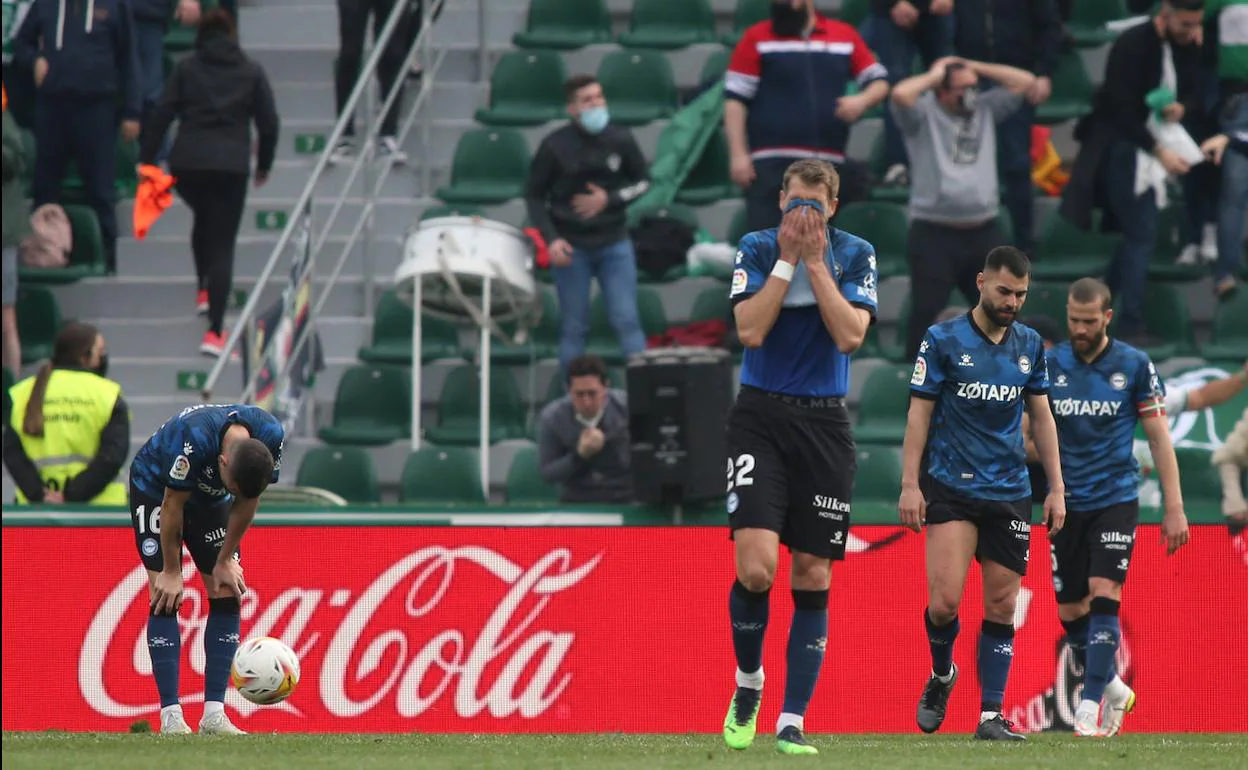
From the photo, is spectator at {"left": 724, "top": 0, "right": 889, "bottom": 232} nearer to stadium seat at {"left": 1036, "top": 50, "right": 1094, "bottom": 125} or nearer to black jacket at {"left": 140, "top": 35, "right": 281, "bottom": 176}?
stadium seat at {"left": 1036, "top": 50, "right": 1094, "bottom": 125}

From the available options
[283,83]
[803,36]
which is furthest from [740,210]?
[283,83]

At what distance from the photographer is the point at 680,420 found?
11.0 metres

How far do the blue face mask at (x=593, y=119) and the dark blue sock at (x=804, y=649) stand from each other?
619cm

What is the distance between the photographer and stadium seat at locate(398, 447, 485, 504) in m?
12.8

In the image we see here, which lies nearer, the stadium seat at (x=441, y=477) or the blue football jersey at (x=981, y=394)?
the blue football jersey at (x=981, y=394)

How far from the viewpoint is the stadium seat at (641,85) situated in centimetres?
1581

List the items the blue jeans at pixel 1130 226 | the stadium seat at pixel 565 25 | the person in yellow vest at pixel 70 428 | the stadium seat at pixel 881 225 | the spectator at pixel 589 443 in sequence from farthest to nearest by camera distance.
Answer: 1. the stadium seat at pixel 565 25
2. the stadium seat at pixel 881 225
3. the blue jeans at pixel 1130 226
4. the spectator at pixel 589 443
5. the person in yellow vest at pixel 70 428

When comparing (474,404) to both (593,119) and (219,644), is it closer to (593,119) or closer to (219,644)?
(593,119)

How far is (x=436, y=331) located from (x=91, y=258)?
→ 9.68ft

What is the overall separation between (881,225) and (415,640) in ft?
16.3

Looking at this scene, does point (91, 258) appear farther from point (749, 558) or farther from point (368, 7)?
point (749, 558)

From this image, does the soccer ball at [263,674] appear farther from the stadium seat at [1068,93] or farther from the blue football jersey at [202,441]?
the stadium seat at [1068,93]

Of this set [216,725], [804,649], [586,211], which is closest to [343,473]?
[586,211]

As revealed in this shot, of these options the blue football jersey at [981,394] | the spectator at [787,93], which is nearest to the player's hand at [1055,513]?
the blue football jersey at [981,394]
